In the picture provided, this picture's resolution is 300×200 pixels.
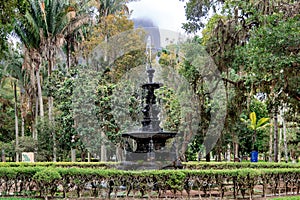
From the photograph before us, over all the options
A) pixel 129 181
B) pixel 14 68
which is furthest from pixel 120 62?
pixel 129 181

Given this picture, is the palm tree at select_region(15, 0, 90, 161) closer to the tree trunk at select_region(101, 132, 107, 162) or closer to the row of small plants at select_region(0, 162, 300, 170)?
the tree trunk at select_region(101, 132, 107, 162)

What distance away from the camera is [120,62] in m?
24.8

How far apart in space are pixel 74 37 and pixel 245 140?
22.8 meters

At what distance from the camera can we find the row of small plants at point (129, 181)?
31.2ft

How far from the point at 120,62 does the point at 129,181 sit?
1584 centimetres

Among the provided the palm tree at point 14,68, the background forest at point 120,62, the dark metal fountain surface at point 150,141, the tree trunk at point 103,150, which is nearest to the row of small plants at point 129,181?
the dark metal fountain surface at point 150,141

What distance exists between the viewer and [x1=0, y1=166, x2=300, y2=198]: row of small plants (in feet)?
31.2

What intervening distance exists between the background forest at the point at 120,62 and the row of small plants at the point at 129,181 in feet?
10.4

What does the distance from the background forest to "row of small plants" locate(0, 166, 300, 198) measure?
10.4 feet

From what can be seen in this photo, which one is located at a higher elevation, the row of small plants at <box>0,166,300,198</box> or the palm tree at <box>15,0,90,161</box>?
the palm tree at <box>15,0,90,161</box>

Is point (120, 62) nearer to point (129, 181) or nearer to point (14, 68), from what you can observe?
point (14, 68)

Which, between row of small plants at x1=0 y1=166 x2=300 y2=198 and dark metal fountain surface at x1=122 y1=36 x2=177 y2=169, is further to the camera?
dark metal fountain surface at x1=122 y1=36 x2=177 y2=169

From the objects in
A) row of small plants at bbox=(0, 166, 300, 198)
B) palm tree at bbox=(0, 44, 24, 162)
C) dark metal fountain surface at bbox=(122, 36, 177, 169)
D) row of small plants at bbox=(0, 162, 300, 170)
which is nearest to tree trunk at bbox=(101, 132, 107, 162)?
row of small plants at bbox=(0, 162, 300, 170)

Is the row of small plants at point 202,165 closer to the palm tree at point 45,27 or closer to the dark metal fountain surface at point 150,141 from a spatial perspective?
the dark metal fountain surface at point 150,141
